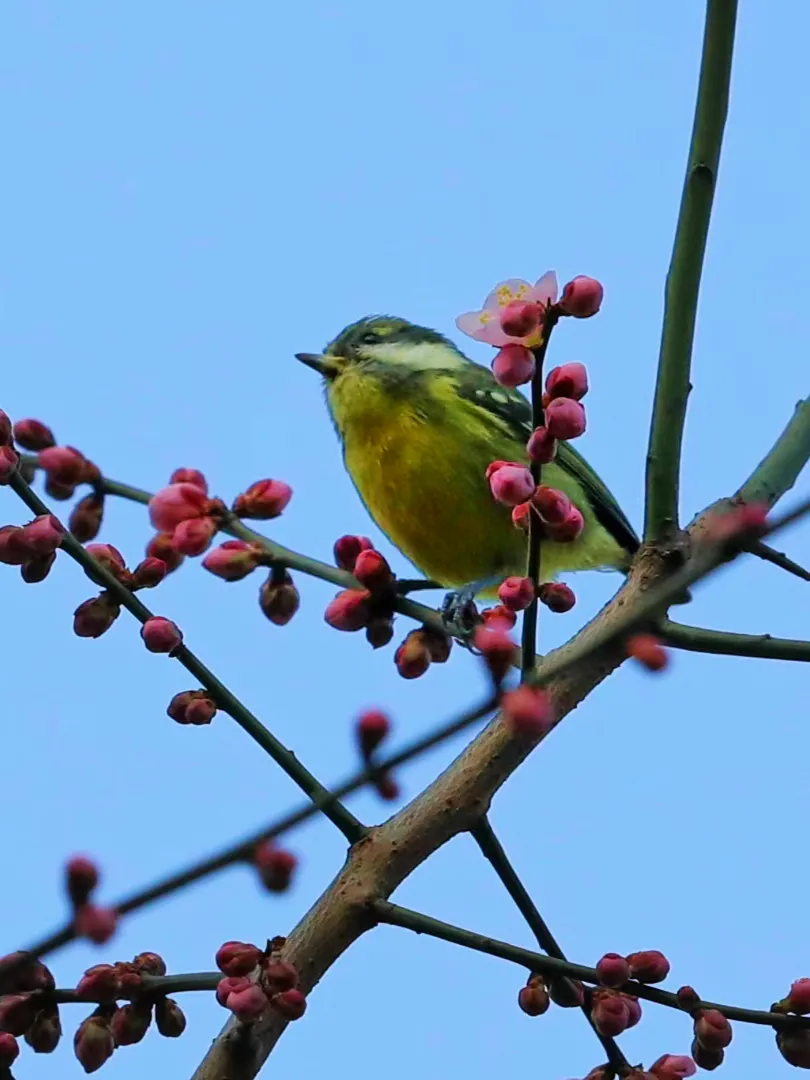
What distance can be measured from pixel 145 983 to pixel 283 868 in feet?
1.63

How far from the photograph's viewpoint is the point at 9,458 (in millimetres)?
1585

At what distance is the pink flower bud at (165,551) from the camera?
169cm

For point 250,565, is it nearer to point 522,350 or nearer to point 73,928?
point 522,350

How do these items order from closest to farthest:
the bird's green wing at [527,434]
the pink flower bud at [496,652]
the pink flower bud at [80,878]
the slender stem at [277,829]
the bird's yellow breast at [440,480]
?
the slender stem at [277,829] → the pink flower bud at [80,878] → the pink flower bud at [496,652] → the bird's yellow breast at [440,480] → the bird's green wing at [527,434]

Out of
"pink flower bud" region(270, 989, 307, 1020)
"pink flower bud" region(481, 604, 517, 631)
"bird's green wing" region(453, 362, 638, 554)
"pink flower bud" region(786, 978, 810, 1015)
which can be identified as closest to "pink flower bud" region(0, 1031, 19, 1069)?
"pink flower bud" region(270, 989, 307, 1020)

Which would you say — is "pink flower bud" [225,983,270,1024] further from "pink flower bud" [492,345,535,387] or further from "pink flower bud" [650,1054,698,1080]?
"pink flower bud" [492,345,535,387]

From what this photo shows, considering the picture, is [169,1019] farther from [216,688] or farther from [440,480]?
[440,480]

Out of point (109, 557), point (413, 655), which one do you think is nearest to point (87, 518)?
point (109, 557)

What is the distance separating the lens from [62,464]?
5.62 feet

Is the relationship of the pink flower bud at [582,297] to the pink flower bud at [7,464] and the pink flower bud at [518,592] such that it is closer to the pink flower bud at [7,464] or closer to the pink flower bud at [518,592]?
the pink flower bud at [518,592]

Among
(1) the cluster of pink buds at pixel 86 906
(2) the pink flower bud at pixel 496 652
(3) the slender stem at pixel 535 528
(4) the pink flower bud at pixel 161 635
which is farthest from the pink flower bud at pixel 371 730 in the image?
(4) the pink flower bud at pixel 161 635

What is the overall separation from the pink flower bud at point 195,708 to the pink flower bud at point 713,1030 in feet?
2.35

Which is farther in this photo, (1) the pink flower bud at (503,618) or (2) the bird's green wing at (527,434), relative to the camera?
(2) the bird's green wing at (527,434)

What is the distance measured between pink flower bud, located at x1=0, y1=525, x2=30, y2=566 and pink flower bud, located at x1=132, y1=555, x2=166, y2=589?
6.4 inches
